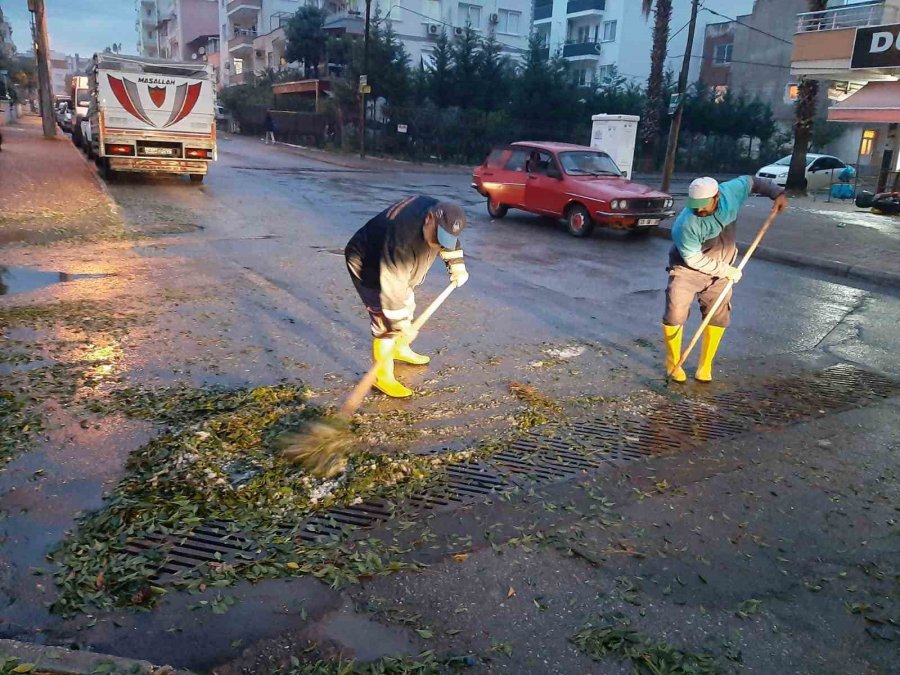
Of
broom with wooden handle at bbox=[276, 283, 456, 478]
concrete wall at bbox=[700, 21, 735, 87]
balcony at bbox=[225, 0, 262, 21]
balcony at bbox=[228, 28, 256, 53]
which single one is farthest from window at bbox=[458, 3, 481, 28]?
broom with wooden handle at bbox=[276, 283, 456, 478]

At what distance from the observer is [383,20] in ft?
127

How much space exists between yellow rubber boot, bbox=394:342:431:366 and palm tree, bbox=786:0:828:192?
2146cm

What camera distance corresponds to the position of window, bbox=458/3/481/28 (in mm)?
48375

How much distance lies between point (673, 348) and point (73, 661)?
16.0 feet

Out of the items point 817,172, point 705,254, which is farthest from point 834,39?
point 705,254

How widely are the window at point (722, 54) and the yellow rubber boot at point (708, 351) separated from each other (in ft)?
158

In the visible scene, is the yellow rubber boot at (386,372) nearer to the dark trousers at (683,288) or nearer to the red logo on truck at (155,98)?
the dark trousers at (683,288)

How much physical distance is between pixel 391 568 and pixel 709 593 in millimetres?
1457

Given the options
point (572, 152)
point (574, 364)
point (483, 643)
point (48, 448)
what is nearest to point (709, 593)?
point (483, 643)

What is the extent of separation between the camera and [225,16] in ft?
201

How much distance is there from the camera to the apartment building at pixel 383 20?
1804 inches

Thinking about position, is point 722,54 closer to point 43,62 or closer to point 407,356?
point 43,62

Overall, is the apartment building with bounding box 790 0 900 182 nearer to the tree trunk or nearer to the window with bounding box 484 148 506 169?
the tree trunk

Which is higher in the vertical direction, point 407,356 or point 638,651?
point 407,356
